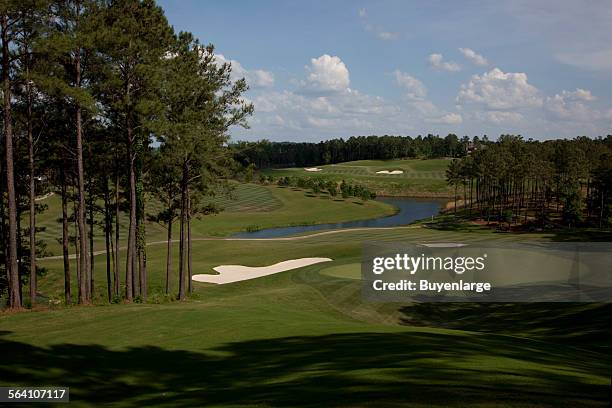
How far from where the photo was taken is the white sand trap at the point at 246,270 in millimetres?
38562

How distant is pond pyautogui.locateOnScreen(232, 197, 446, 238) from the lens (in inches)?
3174

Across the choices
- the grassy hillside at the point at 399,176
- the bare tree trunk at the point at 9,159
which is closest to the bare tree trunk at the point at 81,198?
the bare tree trunk at the point at 9,159

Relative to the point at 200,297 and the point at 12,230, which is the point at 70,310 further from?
the point at 200,297

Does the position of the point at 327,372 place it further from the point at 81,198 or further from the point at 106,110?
the point at 106,110

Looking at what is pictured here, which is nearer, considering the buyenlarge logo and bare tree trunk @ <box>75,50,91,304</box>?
bare tree trunk @ <box>75,50,91,304</box>

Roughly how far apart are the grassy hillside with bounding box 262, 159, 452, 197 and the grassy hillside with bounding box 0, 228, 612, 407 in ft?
387

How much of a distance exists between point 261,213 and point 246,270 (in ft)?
179

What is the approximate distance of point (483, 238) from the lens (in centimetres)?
5962

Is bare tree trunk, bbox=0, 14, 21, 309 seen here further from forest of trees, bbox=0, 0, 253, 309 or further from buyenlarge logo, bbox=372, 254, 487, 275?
buyenlarge logo, bbox=372, 254, 487, 275

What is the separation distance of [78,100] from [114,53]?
3.20 m

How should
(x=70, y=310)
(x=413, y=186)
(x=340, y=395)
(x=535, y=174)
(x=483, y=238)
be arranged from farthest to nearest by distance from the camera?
(x=413, y=186)
(x=535, y=174)
(x=483, y=238)
(x=70, y=310)
(x=340, y=395)

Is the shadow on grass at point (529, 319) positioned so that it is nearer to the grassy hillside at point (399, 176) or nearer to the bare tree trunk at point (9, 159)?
the bare tree trunk at point (9, 159)

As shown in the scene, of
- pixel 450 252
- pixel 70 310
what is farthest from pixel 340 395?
pixel 450 252

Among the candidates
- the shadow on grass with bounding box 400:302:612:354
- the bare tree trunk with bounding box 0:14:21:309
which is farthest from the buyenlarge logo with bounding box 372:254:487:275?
the bare tree trunk with bounding box 0:14:21:309
